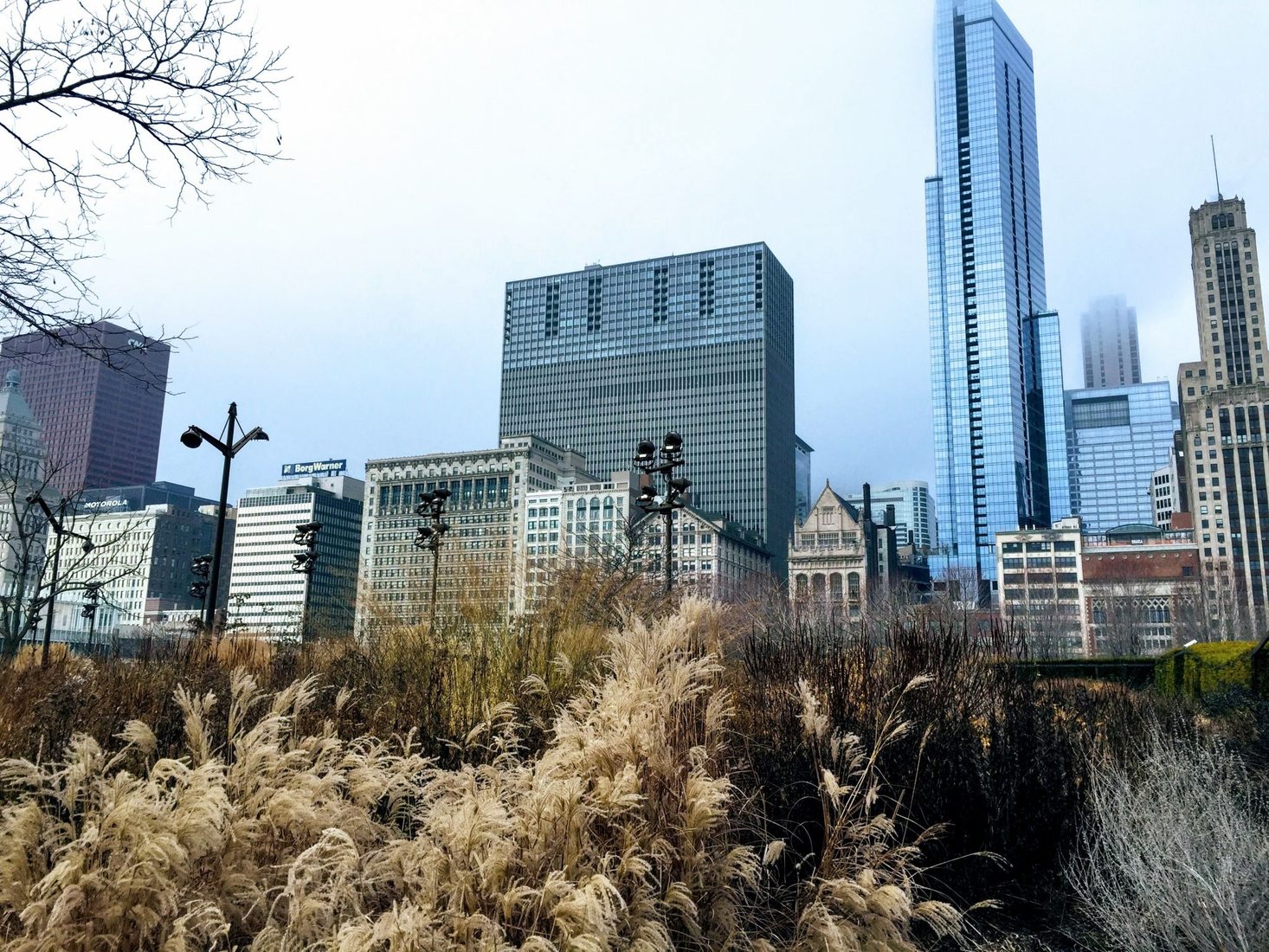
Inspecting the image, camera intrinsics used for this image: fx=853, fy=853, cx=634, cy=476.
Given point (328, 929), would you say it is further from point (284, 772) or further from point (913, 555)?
point (913, 555)

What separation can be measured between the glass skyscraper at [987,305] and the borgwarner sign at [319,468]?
117 m

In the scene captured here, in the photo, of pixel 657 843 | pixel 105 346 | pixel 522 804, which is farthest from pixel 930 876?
pixel 105 346

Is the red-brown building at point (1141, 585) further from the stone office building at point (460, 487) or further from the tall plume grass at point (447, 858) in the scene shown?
the tall plume grass at point (447, 858)

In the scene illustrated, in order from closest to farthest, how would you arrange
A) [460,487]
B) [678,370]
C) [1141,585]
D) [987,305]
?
[1141,585]
[460,487]
[987,305]
[678,370]

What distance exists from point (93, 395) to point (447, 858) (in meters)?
60.6

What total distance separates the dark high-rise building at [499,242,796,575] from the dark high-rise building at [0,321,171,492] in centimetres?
7547

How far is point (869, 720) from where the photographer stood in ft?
19.9

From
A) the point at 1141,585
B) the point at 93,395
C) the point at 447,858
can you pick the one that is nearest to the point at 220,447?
the point at 447,858

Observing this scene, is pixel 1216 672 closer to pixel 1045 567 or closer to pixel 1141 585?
pixel 1141 585

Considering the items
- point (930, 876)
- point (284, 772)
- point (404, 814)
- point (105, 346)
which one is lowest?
point (930, 876)

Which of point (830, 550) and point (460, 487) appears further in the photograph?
point (460, 487)

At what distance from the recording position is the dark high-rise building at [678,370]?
156250 millimetres

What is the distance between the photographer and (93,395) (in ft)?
176

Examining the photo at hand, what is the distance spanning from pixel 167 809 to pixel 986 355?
568 ft
